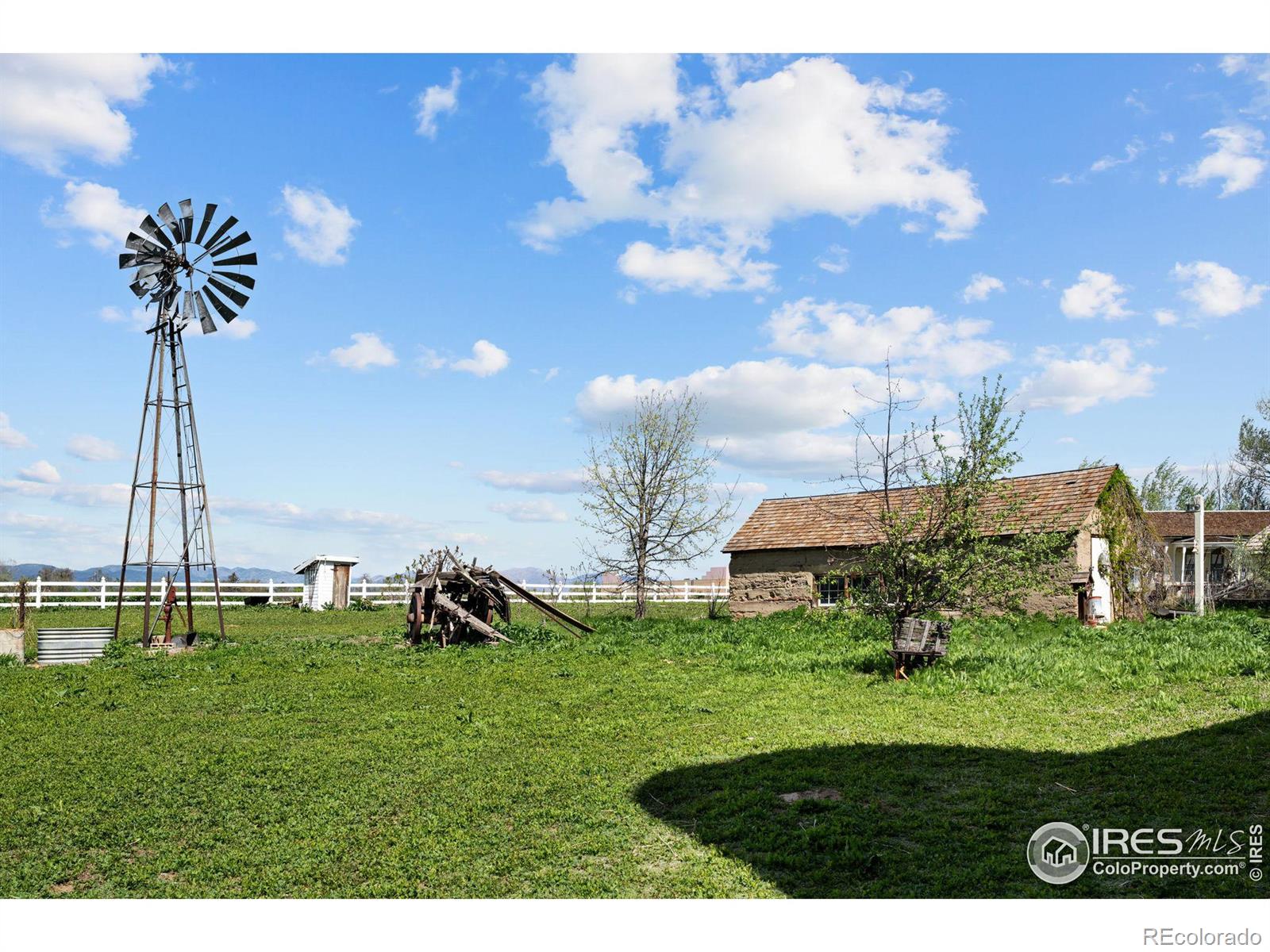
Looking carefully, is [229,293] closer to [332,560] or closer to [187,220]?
[187,220]

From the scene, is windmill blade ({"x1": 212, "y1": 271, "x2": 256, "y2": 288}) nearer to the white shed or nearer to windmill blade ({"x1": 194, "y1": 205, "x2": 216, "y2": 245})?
windmill blade ({"x1": 194, "y1": 205, "x2": 216, "y2": 245})

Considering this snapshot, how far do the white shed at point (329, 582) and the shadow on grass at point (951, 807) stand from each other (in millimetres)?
28978

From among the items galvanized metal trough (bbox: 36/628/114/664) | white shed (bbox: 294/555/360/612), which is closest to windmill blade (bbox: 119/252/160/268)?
galvanized metal trough (bbox: 36/628/114/664)

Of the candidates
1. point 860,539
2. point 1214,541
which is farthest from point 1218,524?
point 860,539

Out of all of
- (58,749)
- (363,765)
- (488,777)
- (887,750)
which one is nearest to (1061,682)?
(887,750)

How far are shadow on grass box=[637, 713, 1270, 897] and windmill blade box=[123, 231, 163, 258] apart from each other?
61.1 ft

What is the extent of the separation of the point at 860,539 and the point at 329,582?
2151 cm

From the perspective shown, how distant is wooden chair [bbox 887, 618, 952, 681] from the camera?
1357 cm

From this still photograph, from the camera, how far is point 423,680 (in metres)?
14.7

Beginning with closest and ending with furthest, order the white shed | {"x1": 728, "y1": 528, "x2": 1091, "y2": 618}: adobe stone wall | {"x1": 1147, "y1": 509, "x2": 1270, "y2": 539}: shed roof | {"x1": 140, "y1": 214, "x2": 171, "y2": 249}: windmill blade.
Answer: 1. {"x1": 140, "y1": 214, "x2": 171, "y2": 249}: windmill blade
2. {"x1": 728, "y1": 528, "x2": 1091, "y2": 618}: adobe stone wall
3. the white shed
4. {"x1": 1147, "y1": 509, "x2": 1270, "y2": 539}: shed roof

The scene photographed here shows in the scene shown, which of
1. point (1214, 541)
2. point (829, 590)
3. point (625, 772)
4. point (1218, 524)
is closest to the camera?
point (625, 772)

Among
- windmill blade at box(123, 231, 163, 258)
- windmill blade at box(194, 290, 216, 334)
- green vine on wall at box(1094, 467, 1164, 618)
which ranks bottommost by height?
green vine on wall at box(1094, 467, 1164, 618)

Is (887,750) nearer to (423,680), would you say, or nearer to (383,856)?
(383,856)

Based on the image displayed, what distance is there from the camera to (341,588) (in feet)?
116
